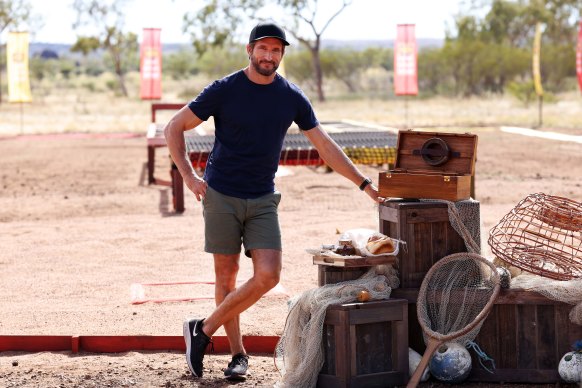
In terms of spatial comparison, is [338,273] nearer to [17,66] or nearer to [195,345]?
[195,345]

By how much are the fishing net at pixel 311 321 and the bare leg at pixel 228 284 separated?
251mm

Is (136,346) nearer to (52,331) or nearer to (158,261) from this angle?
(52,331)

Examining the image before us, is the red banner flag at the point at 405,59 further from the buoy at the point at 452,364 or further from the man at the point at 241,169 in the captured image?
the buoy at the point at 452,364

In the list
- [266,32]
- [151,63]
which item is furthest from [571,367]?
[151,63]

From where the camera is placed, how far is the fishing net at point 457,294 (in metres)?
5.50

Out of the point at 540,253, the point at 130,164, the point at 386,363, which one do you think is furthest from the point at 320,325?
the point at 130,164

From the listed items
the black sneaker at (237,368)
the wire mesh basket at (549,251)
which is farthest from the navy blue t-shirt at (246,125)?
the wire mesh basket at (549,251)

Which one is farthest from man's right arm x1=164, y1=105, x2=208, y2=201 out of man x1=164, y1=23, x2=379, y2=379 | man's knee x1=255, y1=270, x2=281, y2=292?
man's knee x1=255, y1=270, x2=281, y2=292

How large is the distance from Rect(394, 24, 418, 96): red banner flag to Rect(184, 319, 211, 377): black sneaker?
75.1ft

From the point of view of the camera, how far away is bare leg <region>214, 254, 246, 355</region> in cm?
574

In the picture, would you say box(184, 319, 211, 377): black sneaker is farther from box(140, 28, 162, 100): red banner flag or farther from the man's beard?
box(140, 28, 162, 100): red banner flag

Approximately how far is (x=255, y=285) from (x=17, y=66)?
24782mm

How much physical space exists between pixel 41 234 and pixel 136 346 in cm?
532

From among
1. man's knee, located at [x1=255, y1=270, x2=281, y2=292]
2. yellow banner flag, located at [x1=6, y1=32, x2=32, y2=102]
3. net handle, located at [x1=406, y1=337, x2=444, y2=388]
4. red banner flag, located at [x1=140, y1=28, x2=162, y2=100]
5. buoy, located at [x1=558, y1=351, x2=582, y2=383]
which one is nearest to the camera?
net handle, located at [x1=406, y1=337, x2=444, y2=388]
